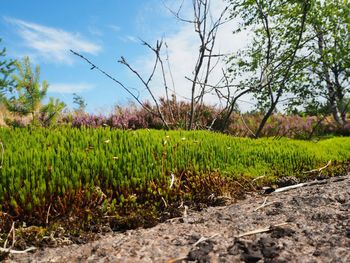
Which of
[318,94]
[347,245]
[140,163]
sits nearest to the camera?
[347,245]

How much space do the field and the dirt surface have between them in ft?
1.46

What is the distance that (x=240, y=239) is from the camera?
216 cm

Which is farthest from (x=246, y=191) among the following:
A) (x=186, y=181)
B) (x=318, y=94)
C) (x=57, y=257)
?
(x=318, y=94)

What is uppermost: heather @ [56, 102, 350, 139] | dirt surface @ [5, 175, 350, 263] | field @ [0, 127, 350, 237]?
heather @ [56, 102, 350, 139]

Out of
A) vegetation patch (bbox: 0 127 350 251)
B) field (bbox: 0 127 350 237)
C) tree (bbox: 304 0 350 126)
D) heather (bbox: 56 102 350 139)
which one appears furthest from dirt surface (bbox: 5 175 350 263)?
tree (bbox: 304 0 350 126)

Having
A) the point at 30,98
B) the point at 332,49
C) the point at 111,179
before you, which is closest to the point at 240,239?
the point at 111,179

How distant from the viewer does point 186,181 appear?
12.5 feet

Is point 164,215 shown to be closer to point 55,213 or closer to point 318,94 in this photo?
point 55,213

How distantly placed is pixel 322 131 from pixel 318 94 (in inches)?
162

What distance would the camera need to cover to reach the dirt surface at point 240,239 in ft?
6.42

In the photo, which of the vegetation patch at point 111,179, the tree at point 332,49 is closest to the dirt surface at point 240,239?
the vegetation patch at point 111,179

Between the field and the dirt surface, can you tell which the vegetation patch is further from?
the dirt surface

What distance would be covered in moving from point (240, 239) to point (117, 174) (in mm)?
1643

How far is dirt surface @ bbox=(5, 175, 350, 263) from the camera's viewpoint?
196 cm
